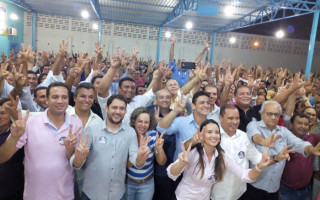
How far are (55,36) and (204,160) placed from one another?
55.4ft

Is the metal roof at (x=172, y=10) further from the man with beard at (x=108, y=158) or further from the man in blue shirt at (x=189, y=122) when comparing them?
the man with beard at (x=108, y=158)

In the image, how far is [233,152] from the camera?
2486mm

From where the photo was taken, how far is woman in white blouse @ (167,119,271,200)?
7.32 feet

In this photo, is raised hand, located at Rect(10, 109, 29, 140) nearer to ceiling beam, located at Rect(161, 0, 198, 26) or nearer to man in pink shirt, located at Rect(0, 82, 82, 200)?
man in pink shirt, located at Rect(0, 82, 82, 200)

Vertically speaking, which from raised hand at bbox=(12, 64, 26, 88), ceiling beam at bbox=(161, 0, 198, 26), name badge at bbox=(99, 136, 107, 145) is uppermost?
ceiling beam at bbox=(161, 0, 198, 26)

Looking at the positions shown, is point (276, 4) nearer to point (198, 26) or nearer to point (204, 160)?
point (198, 26)

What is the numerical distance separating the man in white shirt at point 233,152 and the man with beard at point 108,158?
817mm

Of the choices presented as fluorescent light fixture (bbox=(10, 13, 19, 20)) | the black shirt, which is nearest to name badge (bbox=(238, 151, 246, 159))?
the black shirt

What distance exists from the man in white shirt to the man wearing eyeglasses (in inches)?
6.6

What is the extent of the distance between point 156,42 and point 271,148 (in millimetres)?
15801

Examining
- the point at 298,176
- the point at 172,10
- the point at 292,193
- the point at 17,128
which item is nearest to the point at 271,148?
the point at 298,176

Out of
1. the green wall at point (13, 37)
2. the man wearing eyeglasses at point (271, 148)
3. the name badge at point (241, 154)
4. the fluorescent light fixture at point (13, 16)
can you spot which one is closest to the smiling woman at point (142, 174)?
the name badge at point (241, 154)

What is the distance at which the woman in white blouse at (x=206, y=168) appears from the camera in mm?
2232

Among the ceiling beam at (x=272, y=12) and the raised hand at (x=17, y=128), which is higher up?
the ceiling beam at (x=272, y=12)
